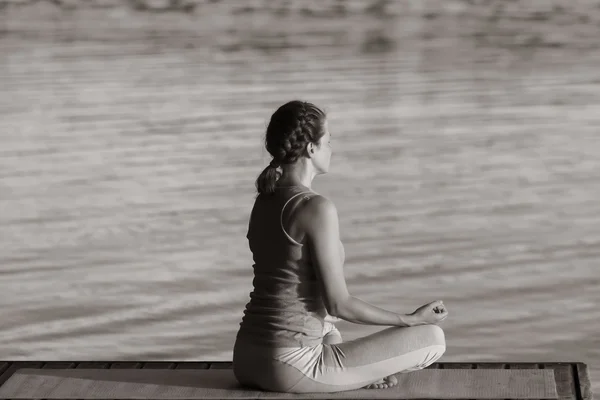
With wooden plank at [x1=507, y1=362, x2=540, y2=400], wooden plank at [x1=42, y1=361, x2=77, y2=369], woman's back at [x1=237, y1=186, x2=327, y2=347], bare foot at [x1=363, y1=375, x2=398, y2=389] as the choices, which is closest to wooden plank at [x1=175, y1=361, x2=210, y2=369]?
wooden plank at [x1=42, y1=361, x2=77, y2=369]

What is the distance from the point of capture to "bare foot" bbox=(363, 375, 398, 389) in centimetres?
351

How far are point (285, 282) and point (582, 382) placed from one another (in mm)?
912

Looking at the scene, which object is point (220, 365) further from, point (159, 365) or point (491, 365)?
point (491, 365)

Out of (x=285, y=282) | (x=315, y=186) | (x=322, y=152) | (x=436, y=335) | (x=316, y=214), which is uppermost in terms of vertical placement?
(x=315, y=186)

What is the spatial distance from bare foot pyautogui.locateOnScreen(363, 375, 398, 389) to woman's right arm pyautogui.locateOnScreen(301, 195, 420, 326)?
0.86 feet

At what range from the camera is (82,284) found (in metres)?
6.09

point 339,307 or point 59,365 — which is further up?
point 339,307

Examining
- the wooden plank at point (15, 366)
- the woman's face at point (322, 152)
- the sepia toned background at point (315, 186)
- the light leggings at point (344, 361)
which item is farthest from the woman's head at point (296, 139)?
the sepia toned background at point (315, 186)

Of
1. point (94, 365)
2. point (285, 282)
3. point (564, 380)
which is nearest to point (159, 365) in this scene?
point (94, 365)

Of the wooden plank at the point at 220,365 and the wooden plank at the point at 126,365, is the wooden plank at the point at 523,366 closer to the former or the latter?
the wooden plank at the point at 220,365

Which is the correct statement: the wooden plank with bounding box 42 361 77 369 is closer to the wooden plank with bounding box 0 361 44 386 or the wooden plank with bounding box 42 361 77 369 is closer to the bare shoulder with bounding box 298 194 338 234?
the wooden plank with bounding box 0 361 44 386

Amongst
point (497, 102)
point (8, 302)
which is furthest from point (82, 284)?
point (497, 102)

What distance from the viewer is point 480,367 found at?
12.3ft

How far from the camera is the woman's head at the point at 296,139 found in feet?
11.0
